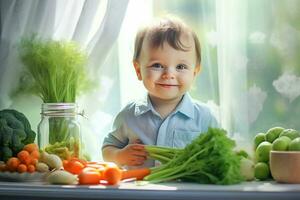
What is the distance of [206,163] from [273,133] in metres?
0.23

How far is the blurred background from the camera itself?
1.68 metres

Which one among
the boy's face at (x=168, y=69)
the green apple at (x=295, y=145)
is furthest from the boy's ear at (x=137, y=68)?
the green apple at (x=295, y=145)

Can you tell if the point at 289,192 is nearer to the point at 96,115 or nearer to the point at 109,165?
the point at 109,165

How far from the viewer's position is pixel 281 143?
5.02 feet

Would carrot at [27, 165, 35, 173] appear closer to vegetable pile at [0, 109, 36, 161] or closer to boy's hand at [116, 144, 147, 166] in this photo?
vegetable pile at [0, 109, 36, 161]

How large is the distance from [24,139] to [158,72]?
42 cm

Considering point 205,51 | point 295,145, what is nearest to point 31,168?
point 205,51

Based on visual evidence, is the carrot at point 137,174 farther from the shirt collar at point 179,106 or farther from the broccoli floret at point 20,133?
the broccoli floret at point 20,133

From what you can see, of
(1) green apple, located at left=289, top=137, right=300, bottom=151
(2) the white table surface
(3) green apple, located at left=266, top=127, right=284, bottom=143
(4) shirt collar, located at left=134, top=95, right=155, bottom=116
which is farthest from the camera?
(4) shirt collar, located at left=134, top=95, right=155, bottom=116

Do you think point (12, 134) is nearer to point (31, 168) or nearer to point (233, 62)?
point (31, 168)

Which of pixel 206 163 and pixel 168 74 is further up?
pixel 168 74

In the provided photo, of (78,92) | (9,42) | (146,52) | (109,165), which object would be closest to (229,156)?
(109,165)

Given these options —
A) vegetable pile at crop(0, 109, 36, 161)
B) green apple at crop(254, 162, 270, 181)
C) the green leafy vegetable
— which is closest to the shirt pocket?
green apple at crop(254, 162, 270, 181)

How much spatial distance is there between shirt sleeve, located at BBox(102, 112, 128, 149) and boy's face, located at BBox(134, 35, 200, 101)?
123 millimetres
